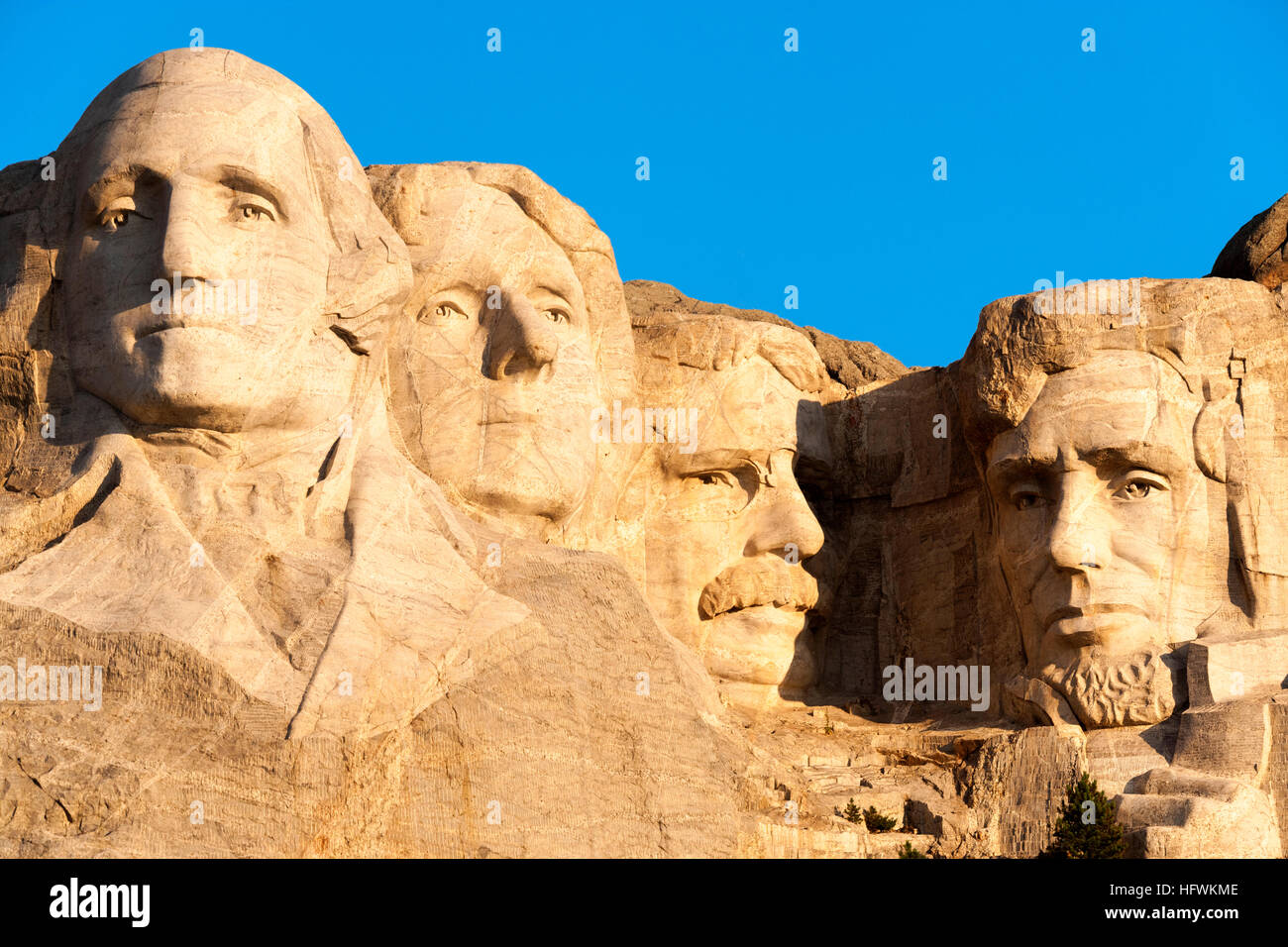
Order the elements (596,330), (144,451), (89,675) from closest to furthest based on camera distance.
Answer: (89,675), (144,451), (596,330)

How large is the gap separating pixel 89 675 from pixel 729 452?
5.89 meters

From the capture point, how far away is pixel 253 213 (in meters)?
14.7

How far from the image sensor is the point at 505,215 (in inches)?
649

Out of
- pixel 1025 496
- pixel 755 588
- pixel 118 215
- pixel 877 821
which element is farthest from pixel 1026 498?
pixel 118 215

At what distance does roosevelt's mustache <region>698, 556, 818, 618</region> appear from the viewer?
17281mm

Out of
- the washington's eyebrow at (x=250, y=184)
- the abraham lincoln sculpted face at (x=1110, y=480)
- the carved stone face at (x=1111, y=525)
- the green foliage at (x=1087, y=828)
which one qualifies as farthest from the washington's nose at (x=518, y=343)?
the green foliage at (x=1087, y=828)

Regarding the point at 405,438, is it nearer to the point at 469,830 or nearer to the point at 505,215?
the point at 505,215

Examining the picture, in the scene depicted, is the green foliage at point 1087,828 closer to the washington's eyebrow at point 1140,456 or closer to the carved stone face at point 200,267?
the washington's eyebrow at point 1140,456

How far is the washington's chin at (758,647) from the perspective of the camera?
1712 cm

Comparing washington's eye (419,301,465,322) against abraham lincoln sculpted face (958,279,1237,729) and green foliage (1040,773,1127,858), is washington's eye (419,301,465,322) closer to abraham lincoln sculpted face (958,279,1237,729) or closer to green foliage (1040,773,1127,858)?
abraham lincoln sculpted face (958,279,1237,729)

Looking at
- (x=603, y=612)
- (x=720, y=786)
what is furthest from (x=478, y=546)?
(x=720, y=786)

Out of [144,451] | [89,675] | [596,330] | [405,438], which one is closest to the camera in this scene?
[89,675]

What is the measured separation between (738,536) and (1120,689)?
3.02m

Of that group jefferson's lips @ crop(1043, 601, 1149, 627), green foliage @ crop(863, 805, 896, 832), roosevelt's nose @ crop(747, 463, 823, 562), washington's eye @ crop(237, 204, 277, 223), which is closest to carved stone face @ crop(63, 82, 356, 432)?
washington's eye @ crop(237, 204, 277, 223)
